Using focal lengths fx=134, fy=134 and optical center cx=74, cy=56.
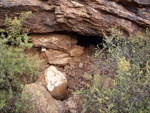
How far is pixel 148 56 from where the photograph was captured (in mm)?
2746

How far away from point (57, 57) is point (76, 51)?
69cm

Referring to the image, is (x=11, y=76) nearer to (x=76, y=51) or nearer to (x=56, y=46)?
(x=56, y=46)

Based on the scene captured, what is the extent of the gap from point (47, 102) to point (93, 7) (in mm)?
2521

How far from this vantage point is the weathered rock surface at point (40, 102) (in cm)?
255

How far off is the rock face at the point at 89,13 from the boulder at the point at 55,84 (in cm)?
144

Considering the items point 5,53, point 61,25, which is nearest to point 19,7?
point 61,25

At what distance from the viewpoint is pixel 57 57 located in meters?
4.48

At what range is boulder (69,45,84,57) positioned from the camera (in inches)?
181

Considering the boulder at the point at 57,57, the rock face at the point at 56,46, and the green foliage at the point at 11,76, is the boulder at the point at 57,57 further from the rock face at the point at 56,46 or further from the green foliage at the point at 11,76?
the green foliage at the point at 11,76

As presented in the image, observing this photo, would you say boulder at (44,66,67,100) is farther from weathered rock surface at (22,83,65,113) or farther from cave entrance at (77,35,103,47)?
cave entrance at (77,35,103,47)

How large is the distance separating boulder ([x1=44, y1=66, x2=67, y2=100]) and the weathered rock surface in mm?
325

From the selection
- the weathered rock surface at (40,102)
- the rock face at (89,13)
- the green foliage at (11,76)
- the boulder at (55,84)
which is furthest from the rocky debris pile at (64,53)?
the weathered rock surface at (40,102)

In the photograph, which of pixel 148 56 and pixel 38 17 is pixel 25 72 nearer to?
pixel 38 17

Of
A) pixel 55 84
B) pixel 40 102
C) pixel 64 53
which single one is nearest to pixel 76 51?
pixel 64 53
